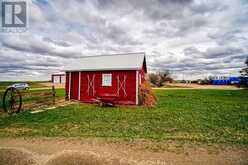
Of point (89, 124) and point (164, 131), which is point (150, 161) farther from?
point (89, 124)

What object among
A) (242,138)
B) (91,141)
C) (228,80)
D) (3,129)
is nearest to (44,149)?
(91,141)

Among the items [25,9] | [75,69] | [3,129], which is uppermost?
[25,9]

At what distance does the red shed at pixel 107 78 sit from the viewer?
13.3m

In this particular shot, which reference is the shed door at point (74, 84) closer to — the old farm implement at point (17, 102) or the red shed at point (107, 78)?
Answer: the red shed at point (107, 78)

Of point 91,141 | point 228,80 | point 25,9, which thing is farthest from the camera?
point 228,80

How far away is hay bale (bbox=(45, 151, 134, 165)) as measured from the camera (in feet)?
11.5

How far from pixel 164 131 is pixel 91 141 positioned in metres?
2.81

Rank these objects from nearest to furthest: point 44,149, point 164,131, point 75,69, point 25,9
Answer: point 44,149 → point 164,131 → point 25,9 → point 75,69

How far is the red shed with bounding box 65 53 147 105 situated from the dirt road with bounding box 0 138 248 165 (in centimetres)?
810

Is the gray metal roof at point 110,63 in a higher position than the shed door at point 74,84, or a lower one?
higher

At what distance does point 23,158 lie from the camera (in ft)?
12.4

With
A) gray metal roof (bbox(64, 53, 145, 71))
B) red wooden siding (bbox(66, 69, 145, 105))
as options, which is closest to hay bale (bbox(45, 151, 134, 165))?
red wooden siding (bbox(66, 69, 145, 105))

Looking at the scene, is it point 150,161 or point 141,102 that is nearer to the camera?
point 150,161

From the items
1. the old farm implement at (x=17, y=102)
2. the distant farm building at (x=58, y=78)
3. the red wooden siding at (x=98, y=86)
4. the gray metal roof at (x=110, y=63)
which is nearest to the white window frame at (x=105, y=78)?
the red wooden siding at (x=98, y=86)
